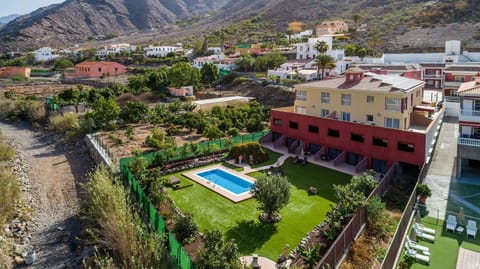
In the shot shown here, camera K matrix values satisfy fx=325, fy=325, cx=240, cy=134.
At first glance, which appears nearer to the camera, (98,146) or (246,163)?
(246,163)

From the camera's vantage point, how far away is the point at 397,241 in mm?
14844

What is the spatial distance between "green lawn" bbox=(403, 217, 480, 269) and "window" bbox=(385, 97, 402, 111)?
10466mm

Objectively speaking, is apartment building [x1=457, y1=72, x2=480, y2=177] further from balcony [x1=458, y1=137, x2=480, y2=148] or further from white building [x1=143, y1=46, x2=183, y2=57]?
white building [x1=143, y1=46, x2=183, y2=57]

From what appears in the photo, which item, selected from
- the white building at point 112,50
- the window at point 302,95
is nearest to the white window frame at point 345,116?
the window at point 302,95

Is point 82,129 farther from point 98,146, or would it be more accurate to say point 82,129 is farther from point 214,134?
point 214,134

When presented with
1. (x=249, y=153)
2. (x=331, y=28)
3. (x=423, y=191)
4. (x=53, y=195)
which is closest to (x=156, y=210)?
(x=249, y=153)

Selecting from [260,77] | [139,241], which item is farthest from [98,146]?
[260,77]

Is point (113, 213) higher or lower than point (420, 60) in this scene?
lower

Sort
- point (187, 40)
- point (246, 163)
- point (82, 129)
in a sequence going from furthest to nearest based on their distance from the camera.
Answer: point (187, 40), point (82, 129), point (246, 163)

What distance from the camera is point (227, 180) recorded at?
25.7 meters

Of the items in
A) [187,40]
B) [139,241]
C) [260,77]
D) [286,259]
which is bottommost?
[286,259]

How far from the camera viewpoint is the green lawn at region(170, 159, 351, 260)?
55.2 ft

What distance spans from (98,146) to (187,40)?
410ft

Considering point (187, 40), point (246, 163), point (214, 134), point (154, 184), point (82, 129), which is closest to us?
point (154, 184)
